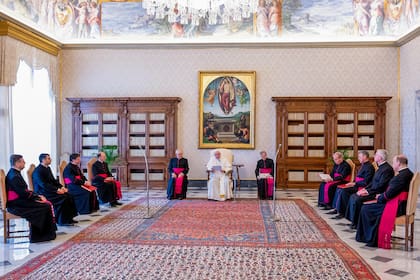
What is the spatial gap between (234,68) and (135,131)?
12.2 feet

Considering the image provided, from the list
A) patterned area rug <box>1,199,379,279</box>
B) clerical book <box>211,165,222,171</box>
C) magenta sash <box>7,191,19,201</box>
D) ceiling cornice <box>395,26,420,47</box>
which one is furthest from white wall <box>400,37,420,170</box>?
magenta sash <box>7,191,19,201</box>

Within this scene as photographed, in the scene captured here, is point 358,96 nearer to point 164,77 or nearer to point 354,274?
point 164,77

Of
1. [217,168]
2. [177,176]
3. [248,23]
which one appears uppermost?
[248,23]

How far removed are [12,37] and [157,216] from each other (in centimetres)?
612

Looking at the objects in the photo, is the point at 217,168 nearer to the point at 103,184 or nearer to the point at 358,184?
the point at 103,184

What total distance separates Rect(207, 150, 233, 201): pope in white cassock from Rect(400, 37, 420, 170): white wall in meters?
5.40

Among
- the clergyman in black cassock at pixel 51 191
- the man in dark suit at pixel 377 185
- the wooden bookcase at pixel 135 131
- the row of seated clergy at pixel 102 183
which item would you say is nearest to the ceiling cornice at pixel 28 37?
the wooden bookcase at pixel 135 131

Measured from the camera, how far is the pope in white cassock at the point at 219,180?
11930 millimetres

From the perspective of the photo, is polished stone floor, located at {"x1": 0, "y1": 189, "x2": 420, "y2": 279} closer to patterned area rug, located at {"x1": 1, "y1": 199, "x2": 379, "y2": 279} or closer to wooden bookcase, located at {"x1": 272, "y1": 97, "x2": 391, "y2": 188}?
patterned area rug, located at {"x1": 1, "y1": 199, "x2": 379, "y2": 279}

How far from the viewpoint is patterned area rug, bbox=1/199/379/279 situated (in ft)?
18.1

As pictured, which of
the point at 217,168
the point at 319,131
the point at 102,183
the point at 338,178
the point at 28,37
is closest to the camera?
the point at 338,178

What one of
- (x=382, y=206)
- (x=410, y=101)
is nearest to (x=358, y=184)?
(x=382, y=206)

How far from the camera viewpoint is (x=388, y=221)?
6.81 metres

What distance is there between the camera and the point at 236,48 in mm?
14727
